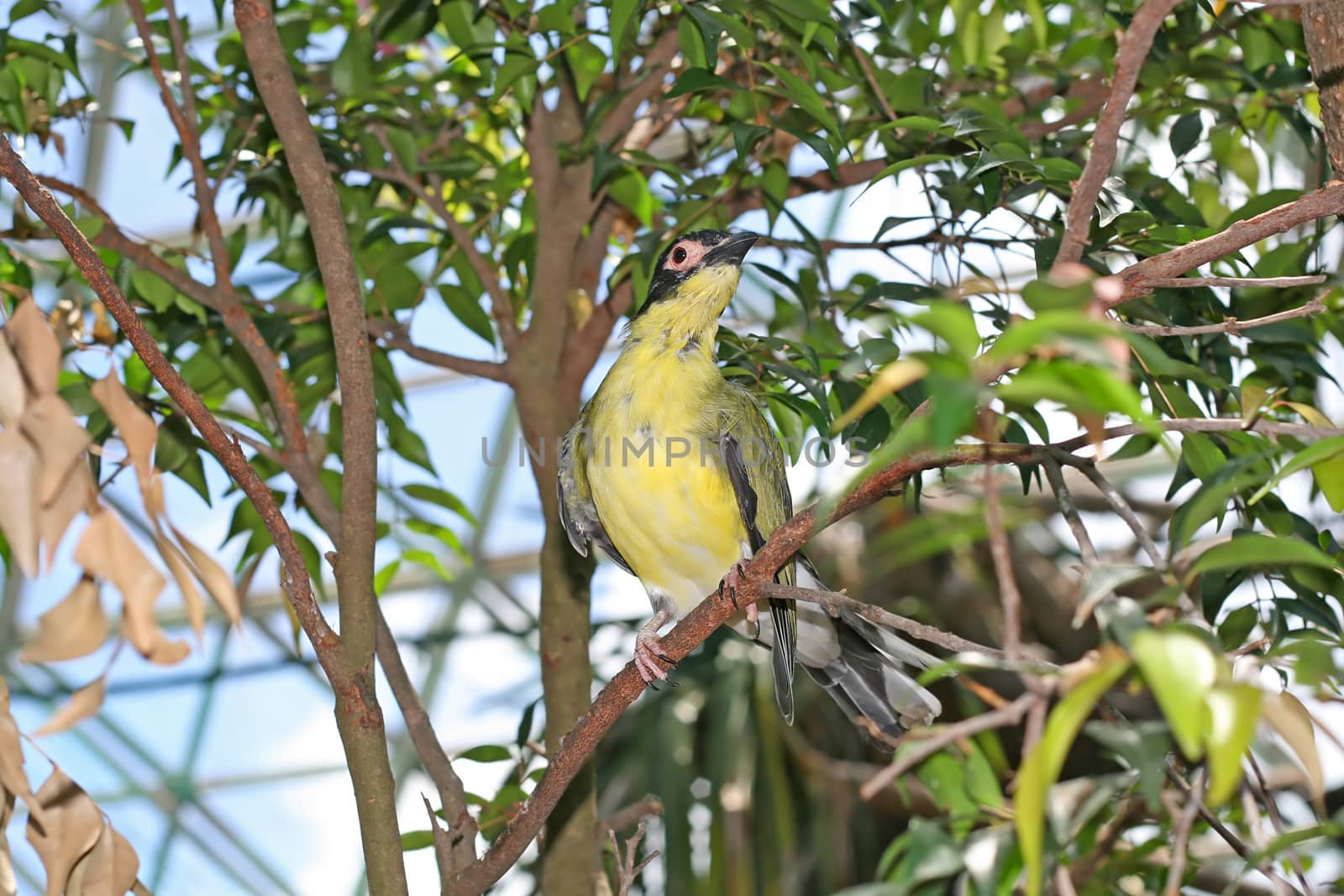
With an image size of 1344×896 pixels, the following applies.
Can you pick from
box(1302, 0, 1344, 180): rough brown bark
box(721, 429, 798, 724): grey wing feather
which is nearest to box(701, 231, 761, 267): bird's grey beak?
box(721, 429, 798, 724): grey wing feather

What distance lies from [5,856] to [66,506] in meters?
0.62

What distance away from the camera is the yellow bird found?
3117 millimetres

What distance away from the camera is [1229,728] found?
0.94m

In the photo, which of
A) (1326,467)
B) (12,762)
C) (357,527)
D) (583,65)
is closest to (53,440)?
(12,762)

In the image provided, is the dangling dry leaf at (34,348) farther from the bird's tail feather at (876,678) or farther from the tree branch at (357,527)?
the bird's tail feather at (876,678)

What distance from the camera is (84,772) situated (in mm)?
9969

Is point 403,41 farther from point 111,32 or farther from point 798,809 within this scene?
point 111,32

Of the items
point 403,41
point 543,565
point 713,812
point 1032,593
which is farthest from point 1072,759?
point 403,41

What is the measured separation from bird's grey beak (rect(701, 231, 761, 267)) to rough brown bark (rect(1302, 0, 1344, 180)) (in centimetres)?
146

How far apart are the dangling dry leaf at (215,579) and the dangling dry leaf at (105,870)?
488 mm

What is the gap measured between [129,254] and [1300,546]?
266cm

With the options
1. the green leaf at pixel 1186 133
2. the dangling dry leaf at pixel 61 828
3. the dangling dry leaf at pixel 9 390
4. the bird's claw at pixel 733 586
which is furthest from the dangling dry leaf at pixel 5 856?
the green leaf at pixel 1186 133

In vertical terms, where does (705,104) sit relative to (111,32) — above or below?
below

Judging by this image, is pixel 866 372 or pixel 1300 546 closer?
pixel 1300 546
